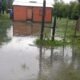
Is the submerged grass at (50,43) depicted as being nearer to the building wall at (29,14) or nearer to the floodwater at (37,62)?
the floodwater at (37,62)

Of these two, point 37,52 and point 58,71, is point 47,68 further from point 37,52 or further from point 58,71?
point 37,52

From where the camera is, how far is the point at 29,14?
30062mm

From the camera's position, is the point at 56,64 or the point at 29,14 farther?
the point at 29,14

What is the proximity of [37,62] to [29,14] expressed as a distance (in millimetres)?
19295

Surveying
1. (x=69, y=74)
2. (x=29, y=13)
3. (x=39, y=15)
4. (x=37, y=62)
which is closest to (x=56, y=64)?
(x=37, y=62)

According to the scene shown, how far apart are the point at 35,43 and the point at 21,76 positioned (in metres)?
6.22

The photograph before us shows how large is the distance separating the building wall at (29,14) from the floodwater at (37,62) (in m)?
15.0

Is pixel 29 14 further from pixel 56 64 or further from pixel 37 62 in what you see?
pixel 56 64

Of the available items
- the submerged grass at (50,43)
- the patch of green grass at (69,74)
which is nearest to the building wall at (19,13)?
the submerged grass at (50,43)

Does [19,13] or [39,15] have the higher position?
[19,13]

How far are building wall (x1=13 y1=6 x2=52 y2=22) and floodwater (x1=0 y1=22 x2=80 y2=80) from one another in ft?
49.2

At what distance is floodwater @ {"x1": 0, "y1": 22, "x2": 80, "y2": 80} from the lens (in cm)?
924

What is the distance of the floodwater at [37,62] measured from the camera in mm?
9242

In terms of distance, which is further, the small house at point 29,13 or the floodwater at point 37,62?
the small house at point 29,13
